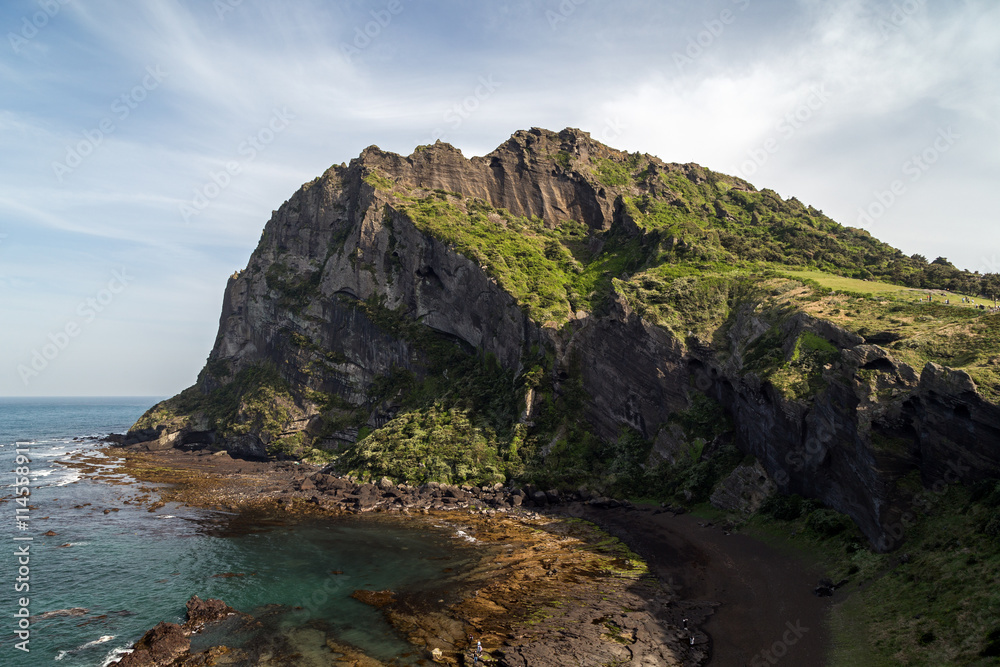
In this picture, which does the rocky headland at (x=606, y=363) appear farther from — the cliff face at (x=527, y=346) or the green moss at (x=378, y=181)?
the green moss at (x=378, y=181)

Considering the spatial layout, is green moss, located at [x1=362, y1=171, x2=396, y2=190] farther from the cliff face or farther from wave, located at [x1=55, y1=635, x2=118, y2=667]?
wave, located at [x1=55, y1=635, x2=118, y2=667]

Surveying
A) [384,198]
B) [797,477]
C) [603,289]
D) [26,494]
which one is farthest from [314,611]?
[384,198]

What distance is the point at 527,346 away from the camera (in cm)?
7188

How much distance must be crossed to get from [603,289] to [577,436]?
27581mm

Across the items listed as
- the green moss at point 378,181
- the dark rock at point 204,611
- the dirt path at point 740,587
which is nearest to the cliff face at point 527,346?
the green moss at point 378,181

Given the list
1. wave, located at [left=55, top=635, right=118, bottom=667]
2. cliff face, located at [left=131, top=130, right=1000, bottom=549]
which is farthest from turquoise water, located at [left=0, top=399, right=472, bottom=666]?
cliff face, located at [left=131, top=130, right=1000, bottom=549]

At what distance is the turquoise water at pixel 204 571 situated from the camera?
87.8ft

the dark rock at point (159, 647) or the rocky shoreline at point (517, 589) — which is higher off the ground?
the dark rock at point (159, 647)

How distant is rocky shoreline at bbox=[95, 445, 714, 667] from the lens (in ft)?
82.2

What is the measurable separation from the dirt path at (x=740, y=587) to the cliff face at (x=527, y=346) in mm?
6362

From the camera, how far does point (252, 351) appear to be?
11162cm

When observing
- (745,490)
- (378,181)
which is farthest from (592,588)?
(378,181)

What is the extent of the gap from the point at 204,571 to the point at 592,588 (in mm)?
28638

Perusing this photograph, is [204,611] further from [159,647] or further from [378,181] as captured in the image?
[378,181]
